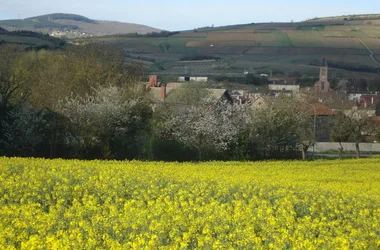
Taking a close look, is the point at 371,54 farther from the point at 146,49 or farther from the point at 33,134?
the point at 33,134

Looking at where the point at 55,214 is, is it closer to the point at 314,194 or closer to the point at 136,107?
the point at 314,194

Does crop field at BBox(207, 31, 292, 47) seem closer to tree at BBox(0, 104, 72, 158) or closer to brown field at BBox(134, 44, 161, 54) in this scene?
brown field at BBox(134, 44, 161, 54)

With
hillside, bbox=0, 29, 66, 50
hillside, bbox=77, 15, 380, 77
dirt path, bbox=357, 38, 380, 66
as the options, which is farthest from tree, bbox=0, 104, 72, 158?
dirt path, bbox=357, 38, 380, 66

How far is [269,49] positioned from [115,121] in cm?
10009

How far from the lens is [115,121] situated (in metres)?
38.2

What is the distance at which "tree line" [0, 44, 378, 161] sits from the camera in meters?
35.2

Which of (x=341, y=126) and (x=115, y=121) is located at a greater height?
(x=115, y=121)

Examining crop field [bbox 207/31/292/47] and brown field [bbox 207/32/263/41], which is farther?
brown field [bbox 207/32/263/41]

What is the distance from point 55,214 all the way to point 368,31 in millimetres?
146967

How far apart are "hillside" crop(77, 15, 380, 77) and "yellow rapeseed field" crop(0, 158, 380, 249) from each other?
3525 inches

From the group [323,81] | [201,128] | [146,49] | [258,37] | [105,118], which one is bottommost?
[201,128]

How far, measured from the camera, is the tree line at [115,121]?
35219mm

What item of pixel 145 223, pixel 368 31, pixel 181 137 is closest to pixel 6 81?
pixel 181 137

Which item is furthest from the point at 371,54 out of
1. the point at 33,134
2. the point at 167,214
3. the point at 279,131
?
the point at 167,214
